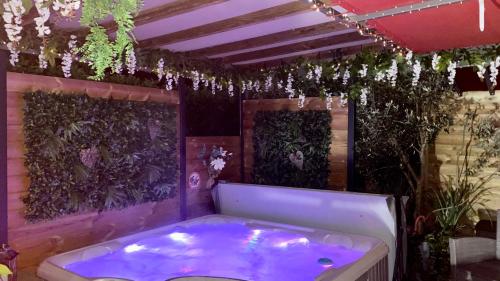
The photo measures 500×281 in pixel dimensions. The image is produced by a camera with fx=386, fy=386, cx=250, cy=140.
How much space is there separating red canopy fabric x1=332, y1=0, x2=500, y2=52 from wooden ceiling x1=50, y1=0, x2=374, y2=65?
52 centimetres

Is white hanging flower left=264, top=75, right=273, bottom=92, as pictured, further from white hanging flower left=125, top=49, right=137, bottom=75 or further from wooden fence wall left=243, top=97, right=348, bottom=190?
white hanging flower left=125, top=49, right=137, bottom=75

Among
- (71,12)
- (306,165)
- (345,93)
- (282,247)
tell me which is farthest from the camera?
(306,165)

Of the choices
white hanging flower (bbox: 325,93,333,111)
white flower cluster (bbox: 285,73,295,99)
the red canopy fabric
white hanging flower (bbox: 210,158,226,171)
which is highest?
the red canopy fabric

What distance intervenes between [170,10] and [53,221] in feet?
7.27

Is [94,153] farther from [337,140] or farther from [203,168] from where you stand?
[337,140]

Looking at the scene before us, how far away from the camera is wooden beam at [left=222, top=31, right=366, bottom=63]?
146 inches

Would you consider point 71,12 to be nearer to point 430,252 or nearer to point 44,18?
point 44,18

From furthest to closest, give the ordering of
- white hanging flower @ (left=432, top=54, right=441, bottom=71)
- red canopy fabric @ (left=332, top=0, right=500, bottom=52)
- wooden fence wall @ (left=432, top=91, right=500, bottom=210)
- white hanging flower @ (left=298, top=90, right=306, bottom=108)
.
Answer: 1. white hanging flower @ (left=298, top=90, right=306, bottom=108)
2. wooden fence wall @ (left=432, top=91, right=500, bottom=210)
3. white hanging flower @ (left=432, top=54, right=441, bottom=71)
4. red canopy fabric @ (left=332, top=0, right=500, bottom=52)

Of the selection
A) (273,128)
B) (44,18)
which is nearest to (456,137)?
(273,128)

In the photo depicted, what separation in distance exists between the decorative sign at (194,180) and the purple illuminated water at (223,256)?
3.49ft

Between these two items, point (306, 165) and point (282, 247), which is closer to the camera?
point (282, 247)

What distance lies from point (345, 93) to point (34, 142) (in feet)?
10.9

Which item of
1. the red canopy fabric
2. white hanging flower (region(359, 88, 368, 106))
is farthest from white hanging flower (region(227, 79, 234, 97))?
the red canopy fabric

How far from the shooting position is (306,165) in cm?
498
